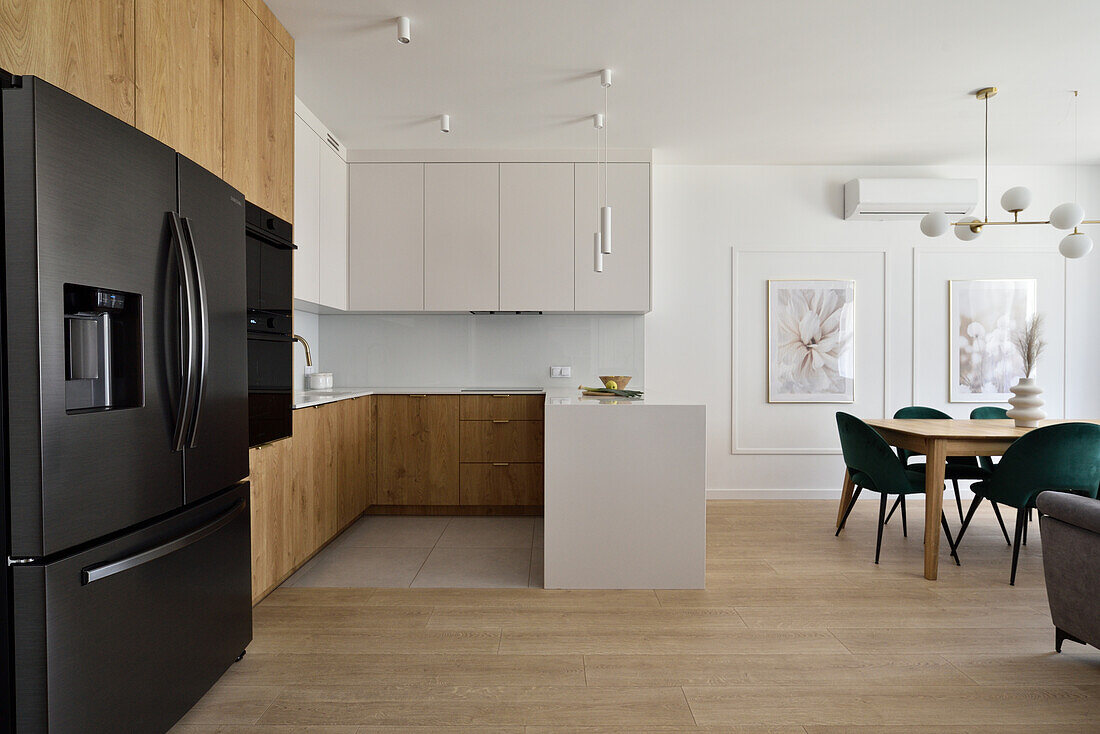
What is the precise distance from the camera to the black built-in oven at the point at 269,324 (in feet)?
8.44

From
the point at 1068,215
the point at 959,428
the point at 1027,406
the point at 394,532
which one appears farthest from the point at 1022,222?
the point at 394,532

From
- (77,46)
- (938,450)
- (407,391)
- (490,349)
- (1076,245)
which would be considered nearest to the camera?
(77,46)

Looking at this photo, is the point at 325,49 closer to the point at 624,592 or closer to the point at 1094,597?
the point at 624,592

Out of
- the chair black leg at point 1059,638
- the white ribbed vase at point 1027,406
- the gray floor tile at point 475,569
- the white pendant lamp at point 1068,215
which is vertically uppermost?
the white pendant lamp at point 1068,215

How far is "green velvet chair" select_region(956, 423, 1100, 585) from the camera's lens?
302cm

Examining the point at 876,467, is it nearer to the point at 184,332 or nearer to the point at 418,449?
the point at 418,449

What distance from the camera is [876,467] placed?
339 centimetres

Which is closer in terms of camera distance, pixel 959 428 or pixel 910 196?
pixel 959 428

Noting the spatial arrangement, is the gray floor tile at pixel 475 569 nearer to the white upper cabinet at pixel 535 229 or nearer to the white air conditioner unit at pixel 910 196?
the white upper cabinet at pixel 535 229

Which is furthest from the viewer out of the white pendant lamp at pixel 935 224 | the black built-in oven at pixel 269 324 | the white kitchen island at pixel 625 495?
the white pendant lamp at pixel 935 224

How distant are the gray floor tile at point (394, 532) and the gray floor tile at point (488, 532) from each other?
0.28 feet

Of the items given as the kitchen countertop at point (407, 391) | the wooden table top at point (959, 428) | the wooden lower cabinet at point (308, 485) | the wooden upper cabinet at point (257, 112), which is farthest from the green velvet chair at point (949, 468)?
the wooden upper cabinet at point (257, 112)

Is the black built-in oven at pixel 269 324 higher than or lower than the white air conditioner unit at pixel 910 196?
lower

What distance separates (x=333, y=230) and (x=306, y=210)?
1.74ft
